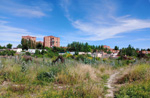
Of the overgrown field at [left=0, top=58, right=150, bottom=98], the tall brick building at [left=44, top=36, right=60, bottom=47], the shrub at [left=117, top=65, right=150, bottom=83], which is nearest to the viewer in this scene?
the overgrown field at [left=0, top=58, right=150, bottom=98]

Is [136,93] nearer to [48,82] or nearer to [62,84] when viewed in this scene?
[62,84]

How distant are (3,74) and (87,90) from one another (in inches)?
172

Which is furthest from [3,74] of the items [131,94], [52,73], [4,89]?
[131,94]

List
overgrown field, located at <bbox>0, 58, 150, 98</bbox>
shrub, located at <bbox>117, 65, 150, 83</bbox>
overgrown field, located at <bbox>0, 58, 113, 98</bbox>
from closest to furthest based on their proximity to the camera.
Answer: overgrown field, located at <bbox>0, 58, 150, 98</bbox> → overgrown field, located at <bbox>0, 58, 113, 98</bbox> → shrub, located at <bbox>117, 65, 150, 83</bbox>

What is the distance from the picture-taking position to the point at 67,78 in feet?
18.8

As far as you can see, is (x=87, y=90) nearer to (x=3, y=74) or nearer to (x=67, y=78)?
(x=67, y=78)

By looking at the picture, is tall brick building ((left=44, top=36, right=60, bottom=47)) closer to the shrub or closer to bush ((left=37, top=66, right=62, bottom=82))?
bush ((left=37, top=66, right=62, bottom=82))

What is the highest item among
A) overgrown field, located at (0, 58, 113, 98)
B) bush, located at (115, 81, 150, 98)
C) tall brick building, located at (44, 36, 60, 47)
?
tall brick building, located at (44, 36, 60, 47)

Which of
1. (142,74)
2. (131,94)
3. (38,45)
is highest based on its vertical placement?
(38,45)

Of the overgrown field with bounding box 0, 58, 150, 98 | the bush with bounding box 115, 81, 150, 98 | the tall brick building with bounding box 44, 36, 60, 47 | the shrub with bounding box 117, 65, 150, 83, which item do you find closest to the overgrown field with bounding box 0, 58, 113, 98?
the overgrown field with bounding box 0, 58, 150, 98

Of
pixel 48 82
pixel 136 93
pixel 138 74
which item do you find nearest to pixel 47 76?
pixel 48 82

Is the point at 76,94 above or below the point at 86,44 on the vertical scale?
below

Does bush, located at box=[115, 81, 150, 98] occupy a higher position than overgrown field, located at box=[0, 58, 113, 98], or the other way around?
overgrown field, located at box=[0, 58, 113, 98]

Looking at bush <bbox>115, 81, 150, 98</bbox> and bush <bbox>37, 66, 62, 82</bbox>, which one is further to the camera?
bush <bbox>37, 66, 62, 82</bbox>
